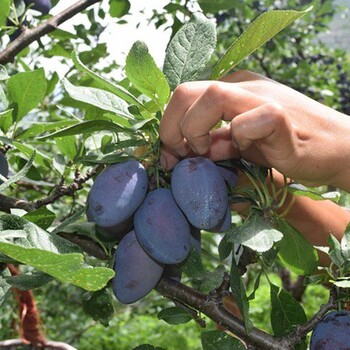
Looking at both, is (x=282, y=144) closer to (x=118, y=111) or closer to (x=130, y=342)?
(x=118, y=111)

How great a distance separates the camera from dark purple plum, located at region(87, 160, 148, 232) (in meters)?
0.65

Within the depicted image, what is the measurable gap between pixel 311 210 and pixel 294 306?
31cm

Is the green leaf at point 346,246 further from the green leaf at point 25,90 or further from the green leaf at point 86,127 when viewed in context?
the green leaf at point 25,90

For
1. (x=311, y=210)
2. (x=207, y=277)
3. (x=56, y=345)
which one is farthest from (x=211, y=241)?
(x=207, y=277)

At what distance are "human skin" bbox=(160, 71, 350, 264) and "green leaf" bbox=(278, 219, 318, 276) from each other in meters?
0.08

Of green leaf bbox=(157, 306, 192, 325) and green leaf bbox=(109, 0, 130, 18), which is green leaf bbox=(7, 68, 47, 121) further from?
green leaf bbox=(109, 0, 130, 18)

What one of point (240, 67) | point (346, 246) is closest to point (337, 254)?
point (346, 246)

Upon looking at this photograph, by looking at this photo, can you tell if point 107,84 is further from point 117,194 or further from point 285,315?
point 285,315

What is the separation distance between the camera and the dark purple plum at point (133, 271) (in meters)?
0.71

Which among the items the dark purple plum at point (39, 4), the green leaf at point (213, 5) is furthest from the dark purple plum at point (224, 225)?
the green leaf at point (213, 5)

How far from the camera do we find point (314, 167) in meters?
0.65

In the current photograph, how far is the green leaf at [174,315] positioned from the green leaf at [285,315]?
107mm

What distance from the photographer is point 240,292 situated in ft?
2.15

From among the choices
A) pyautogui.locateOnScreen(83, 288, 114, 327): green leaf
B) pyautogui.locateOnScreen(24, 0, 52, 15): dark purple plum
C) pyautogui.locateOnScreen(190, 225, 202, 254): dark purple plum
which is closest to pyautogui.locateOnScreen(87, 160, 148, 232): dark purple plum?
pyautogui.locateOnScreen(190, 225, 202, 254): dark purple plum
